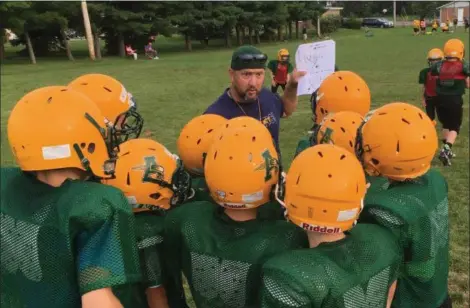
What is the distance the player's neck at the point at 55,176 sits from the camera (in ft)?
7.61

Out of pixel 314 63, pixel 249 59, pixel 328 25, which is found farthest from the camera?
pixel 328 25

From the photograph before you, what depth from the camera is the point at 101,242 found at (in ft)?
7.16

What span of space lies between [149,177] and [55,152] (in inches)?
32.1

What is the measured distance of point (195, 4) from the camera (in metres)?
48.6

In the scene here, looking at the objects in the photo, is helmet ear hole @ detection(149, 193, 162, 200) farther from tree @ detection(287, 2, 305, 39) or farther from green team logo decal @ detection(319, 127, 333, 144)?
tree @ detection(287, 2, 305, 39)

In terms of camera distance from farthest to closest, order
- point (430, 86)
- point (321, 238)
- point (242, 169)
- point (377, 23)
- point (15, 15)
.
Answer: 1. point (377, 23)
2. point (15, 15)
3. point (430, 86)
4. point (242, 169)
5. point (321, 238)

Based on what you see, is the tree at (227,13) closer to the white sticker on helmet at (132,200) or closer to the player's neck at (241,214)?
the white sticker on helmet at (132,200)

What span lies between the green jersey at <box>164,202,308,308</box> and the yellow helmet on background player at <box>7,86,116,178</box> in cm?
68

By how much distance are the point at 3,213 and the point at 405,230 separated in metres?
2.07

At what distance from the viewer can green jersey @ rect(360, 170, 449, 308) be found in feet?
9.58

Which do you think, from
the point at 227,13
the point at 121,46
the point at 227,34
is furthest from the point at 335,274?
the point at 227,34

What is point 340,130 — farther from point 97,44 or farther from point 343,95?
point 97,44

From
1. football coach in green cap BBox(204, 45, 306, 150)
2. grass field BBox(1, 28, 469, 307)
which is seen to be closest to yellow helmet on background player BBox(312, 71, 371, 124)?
football coach in green cap BBox(204, 45, 306, 150)

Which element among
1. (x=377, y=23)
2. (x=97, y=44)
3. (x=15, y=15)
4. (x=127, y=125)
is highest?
(x=15, y=15)
